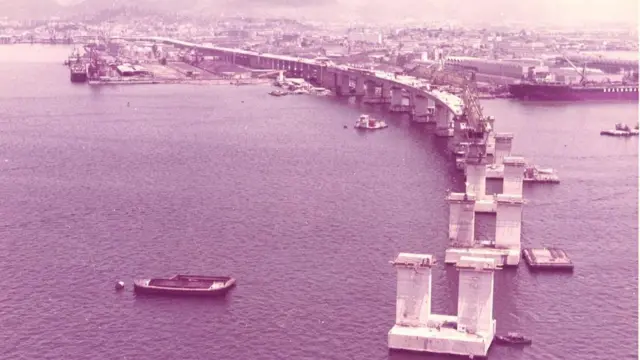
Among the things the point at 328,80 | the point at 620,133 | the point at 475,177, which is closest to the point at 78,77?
the point at 328,80

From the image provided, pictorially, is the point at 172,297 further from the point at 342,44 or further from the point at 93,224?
the point at 342,44

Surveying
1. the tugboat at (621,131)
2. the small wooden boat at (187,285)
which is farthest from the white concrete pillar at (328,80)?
the small wooden boat at (187,285)

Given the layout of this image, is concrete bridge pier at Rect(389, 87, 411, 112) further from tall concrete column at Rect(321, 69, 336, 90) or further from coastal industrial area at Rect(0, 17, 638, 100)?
tall concrete column at Rect(321, 69, 336, 90)

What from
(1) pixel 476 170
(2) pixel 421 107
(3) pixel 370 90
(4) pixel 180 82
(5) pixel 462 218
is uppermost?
(1) pixel 476 170

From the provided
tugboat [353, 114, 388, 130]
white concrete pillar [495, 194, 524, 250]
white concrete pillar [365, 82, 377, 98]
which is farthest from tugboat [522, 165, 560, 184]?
white concrete pillar [365, 82, 377, 98]

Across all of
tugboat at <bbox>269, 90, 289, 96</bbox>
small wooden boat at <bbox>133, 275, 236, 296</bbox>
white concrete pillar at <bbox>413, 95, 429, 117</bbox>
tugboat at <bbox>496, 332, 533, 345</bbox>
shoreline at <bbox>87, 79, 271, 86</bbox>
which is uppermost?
white concrete pillar at <bbox>413, 95, 429, 117</bbox>

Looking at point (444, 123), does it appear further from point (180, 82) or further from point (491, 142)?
point (180, 82)

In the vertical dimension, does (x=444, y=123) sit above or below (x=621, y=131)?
above
